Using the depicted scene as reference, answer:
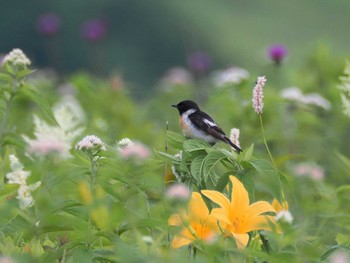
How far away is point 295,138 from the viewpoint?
751cm

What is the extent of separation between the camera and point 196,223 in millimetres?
3143

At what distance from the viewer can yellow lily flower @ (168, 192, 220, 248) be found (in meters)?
2.96

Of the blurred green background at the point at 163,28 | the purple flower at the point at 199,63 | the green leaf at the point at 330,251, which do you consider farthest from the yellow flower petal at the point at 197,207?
the blurred green background at the point at 163,28

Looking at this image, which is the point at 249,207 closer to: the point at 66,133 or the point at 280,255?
the point at 280,255

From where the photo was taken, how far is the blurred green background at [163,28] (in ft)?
67.2

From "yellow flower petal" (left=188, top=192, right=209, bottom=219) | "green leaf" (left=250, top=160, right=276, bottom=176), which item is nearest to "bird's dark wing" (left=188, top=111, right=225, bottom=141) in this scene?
"green leaf" (left=250, top=160, right=276, bottom=176)

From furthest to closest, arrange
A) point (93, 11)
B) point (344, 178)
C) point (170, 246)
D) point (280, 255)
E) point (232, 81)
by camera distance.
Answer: point (93, 11)
point (232, 81)
point (344, 178)
point (170, 246)
point (280, 255)

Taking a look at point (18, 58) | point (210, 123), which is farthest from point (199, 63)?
point (18, 58)

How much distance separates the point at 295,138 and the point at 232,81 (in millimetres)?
613

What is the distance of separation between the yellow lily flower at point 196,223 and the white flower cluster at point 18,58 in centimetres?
139

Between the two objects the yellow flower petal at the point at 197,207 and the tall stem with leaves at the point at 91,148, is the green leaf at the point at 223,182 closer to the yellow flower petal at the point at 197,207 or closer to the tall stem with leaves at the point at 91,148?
the yellow flower petal at the point at 197,207

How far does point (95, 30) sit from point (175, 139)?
7.92 meters

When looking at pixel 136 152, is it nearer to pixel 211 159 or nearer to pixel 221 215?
pixel 221 215

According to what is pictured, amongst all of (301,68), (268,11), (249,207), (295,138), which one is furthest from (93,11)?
(249,207)
